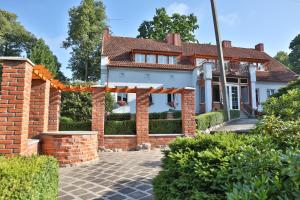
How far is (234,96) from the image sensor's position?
76.7 ft

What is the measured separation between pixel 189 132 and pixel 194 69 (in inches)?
483

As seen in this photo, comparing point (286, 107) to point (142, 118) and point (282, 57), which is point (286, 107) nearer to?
point (142, 118)

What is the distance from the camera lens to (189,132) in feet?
35.7

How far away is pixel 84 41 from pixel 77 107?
56.8 ft

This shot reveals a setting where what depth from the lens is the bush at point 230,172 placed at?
159 centimetres

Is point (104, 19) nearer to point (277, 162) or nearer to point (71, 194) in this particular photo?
point (71, 194)

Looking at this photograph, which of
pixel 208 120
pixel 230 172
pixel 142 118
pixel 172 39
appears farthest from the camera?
pixel 172 39

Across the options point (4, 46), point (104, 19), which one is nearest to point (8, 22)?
point (4, 46)

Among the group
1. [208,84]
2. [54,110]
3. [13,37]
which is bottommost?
[54,110]

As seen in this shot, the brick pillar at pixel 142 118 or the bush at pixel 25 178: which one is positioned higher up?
the brick pillar at pixel 142 118

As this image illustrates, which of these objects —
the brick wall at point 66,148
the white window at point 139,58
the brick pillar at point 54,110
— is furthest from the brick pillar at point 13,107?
the white window at point 139,58

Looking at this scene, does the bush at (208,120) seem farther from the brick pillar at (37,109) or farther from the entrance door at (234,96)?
the brick pillar at (37,109)

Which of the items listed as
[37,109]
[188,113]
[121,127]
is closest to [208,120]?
[188,113]

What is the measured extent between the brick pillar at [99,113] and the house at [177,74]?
9728 millimetres
